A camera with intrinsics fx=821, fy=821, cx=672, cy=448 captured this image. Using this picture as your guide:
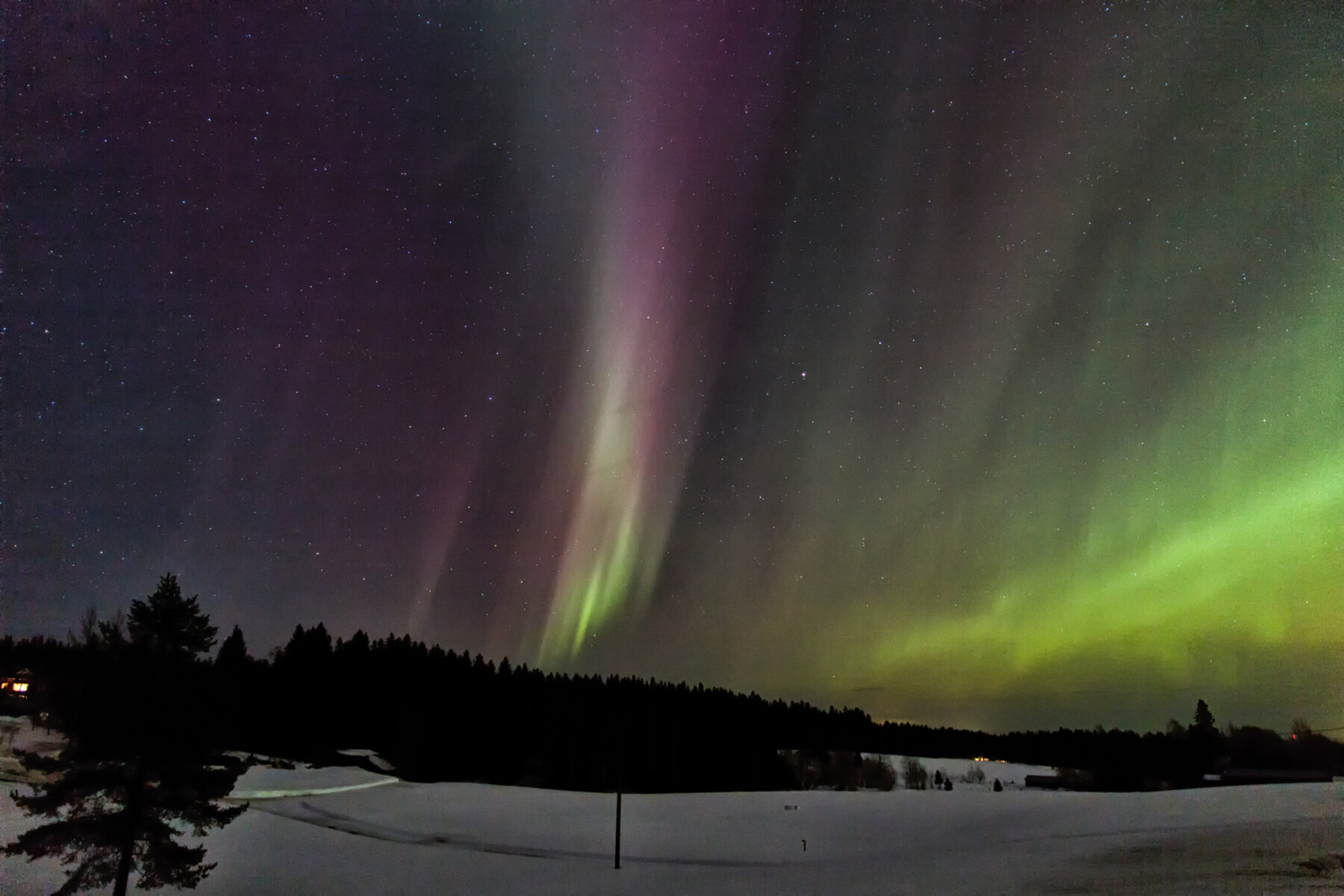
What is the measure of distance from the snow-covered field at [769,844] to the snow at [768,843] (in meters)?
0.15

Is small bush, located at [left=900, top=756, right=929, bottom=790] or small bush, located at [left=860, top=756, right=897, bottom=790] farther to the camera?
small bush, located at [left=900, top=756, right=929, bottom=790]

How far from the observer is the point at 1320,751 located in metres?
90.1

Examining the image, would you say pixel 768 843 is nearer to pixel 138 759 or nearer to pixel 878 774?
pixel 138 759

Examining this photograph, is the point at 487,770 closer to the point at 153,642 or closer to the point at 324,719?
the point at 324,719

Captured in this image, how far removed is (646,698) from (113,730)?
78.8m

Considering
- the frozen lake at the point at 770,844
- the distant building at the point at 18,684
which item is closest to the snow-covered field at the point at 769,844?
the frozen lake at the point at 770,844

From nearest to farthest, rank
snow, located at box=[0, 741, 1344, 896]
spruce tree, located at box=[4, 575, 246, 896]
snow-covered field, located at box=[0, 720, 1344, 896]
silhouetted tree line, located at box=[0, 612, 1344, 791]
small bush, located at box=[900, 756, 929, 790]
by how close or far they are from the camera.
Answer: spruce tree, located at box=[4, 575, 246, 896] → snow-covered field, located at box=[0, 720, 1344, 896] → snow, located at box=[0, 741, 1344, 896] → silhouetted tree line, located at box=[0, 612, 1344, 791] → small bush, located at box=[900, 756, 929, 790]

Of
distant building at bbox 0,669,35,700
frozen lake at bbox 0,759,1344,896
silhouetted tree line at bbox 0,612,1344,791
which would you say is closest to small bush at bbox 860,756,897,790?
silhouetted tree line at bbox 0,612,1344,791

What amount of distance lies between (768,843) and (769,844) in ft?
0.99

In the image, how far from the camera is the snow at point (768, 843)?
24344mm

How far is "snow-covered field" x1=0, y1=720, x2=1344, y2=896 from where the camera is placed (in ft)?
79.5

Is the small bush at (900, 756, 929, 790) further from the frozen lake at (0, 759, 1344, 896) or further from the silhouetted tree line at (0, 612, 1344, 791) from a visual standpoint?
the frozen lake at (0, 759, 1344, 896)

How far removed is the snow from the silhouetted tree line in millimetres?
20354

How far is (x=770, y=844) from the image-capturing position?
3953 centimetres
